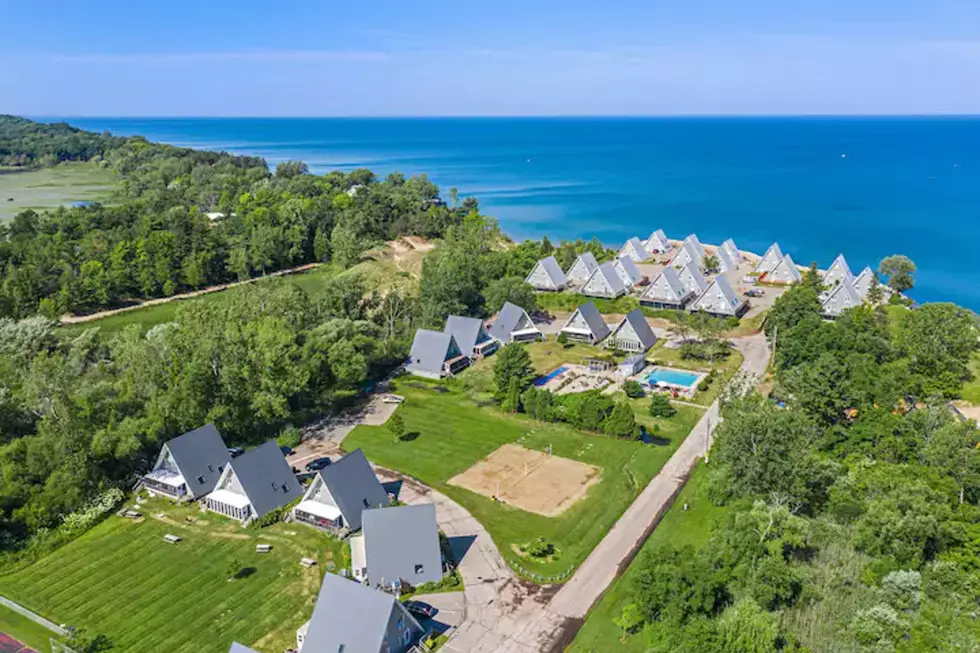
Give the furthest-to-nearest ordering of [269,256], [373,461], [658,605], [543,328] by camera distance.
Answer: [269,256] → [543,328] → [373,461] → [658,605]

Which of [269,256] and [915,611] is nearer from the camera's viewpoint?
[915,611]

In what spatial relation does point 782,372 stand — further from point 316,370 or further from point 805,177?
point 805,177

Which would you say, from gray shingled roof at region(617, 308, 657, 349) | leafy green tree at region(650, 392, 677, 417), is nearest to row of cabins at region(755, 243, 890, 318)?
gray shingled roof at region(617, 308, 657, 349)

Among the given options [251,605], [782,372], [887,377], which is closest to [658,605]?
[251,605]

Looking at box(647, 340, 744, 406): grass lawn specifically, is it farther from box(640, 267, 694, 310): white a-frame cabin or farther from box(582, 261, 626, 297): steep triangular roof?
box(582, 261, 626, 297): steep triangular roof

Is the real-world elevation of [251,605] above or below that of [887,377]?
below
